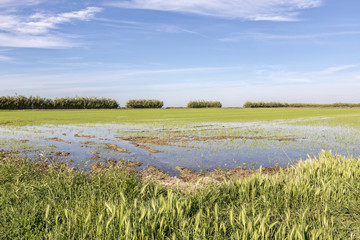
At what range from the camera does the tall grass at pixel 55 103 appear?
62.0 m

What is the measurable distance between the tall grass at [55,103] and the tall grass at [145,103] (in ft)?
13.5

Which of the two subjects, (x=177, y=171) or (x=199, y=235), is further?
(x=177, y=171)

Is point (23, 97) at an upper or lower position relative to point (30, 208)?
upper

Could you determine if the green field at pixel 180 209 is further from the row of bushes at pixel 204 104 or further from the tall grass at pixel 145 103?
the row of bushes at pixel 204 104

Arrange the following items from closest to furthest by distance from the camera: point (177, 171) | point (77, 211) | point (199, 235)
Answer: point (199, 235) < point (77, 211) < point (177, 171)

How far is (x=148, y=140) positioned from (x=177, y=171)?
695 cm

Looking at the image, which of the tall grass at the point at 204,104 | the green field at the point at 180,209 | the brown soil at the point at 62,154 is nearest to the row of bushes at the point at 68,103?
the tall grass at the point at 204,104

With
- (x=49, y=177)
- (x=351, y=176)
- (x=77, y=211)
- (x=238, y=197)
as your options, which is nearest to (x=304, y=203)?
(x=238, y=197)

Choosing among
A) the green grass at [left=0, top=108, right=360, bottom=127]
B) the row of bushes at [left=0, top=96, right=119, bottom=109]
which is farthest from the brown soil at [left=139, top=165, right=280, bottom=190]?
the row of bushes at [left=0, top=96, right=119, bottom=109]

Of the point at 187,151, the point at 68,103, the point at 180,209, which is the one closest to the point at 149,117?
the point at 187,151

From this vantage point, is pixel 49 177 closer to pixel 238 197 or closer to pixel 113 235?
pixel 113 235

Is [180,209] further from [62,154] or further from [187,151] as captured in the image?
[62,154]

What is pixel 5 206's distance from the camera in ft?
16.2

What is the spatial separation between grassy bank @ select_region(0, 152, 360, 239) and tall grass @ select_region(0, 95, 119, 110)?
64.6 meters
